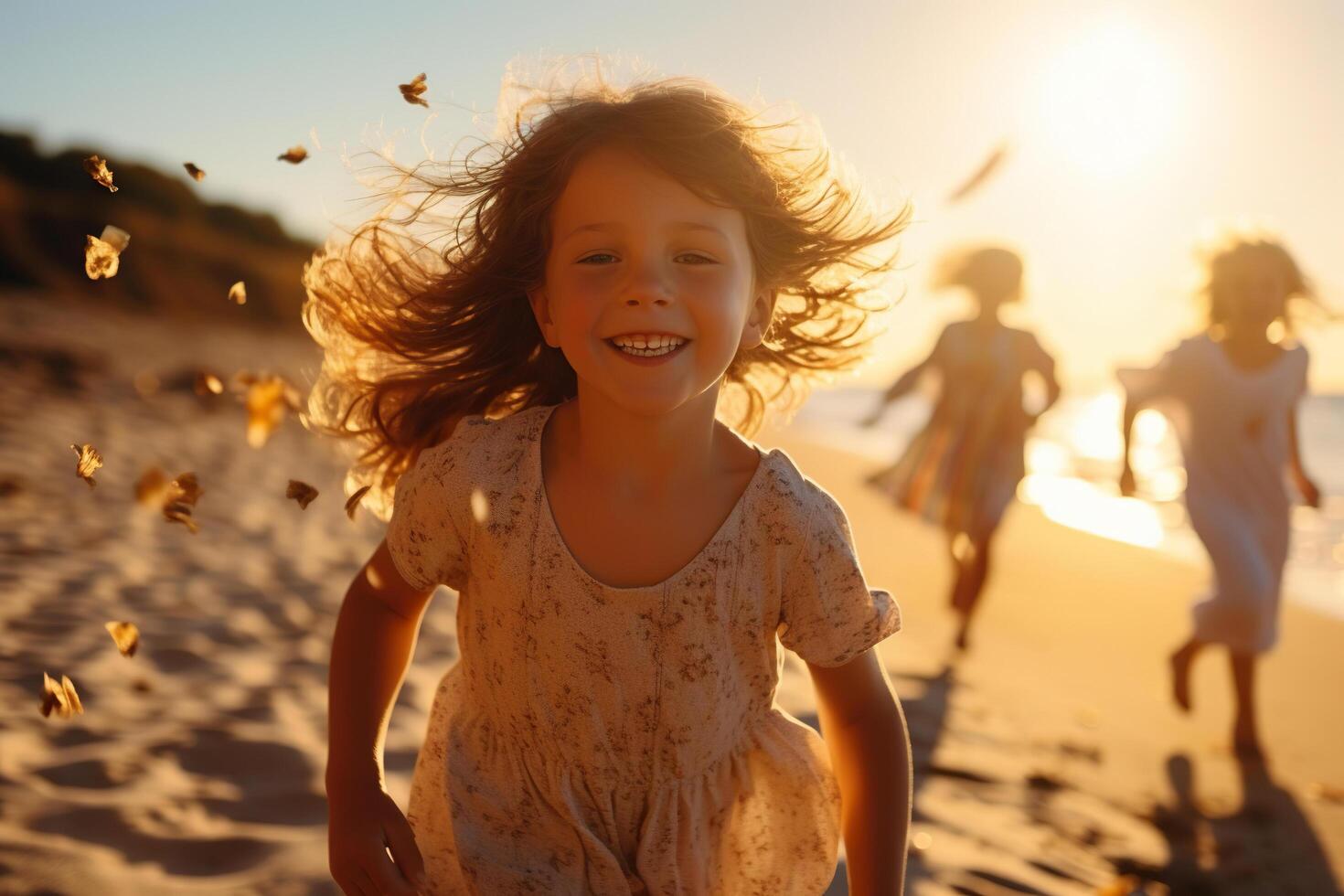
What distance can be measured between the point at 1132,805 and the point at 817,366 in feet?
7.96

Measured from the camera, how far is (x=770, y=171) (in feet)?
6.86

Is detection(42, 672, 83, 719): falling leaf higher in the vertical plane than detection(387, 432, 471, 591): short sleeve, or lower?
lower

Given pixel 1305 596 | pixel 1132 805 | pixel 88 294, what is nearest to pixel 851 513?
pixel 1305 596

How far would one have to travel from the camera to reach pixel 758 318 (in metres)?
2.18

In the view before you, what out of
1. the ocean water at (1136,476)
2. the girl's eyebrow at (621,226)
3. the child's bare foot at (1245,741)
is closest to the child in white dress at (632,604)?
the girl's eyebrow at (621,226)

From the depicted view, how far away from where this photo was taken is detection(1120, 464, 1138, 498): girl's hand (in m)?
5.56

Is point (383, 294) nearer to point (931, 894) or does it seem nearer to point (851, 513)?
point (931, 894)

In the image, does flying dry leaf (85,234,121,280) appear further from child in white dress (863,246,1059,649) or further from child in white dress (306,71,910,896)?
child in white dress (863,246,1059,649)

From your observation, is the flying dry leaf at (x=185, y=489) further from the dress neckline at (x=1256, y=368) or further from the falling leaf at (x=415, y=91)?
the dress neckline at (x=1256, y=368)

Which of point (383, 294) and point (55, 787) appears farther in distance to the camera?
point (55, 787)

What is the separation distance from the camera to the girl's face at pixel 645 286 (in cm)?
182

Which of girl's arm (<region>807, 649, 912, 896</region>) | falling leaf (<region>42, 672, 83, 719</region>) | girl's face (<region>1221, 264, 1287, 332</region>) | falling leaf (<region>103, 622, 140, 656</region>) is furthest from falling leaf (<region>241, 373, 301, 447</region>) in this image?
girl's face (<region>1221, 264, 1287, 332</region>)

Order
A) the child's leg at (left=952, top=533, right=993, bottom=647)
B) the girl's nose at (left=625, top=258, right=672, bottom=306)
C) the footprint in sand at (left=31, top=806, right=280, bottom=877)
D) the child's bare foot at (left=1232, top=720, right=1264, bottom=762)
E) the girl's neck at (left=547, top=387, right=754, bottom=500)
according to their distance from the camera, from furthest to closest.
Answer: the child's leg at (left=952, top=533, right=993, bottom=647), the child's bare foot at (left=1232, top=720, right=1264, bottom=762), the footprint in sand at (left=31, top=806, right=280, bottom=877), the girl's neck at (left=547, top=387, right=754, bottom=500), the girl's nose at (left=625, top=258, right=672, bottom=306)

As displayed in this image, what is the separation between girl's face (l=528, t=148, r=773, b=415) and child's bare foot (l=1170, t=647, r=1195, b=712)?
13.8ft
